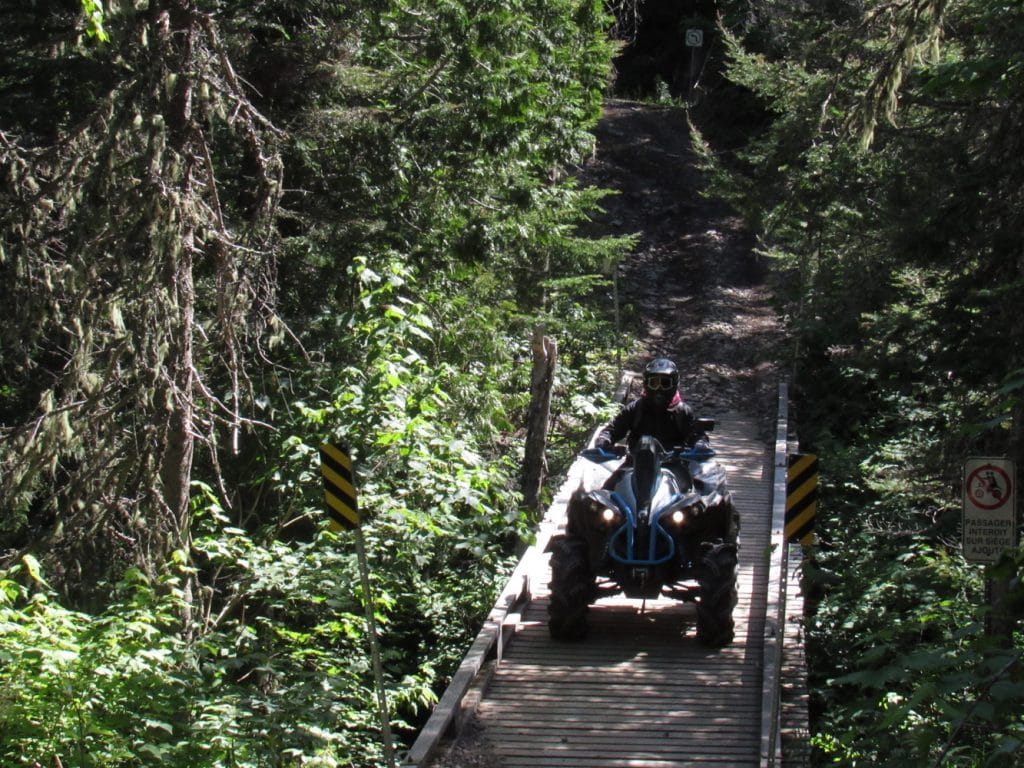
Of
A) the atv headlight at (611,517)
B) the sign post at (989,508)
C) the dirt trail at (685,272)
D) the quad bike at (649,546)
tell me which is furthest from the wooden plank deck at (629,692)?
the dirt trail at (685,272)

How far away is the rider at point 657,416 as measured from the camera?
34.9 feet

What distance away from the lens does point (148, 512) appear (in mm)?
8266

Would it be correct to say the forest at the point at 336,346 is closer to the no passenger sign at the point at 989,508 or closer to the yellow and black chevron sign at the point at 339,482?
the no passenger sign at the point at 989,508

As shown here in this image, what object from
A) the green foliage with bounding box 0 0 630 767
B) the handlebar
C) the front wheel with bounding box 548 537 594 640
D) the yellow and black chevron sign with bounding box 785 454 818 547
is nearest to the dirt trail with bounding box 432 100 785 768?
the green foliage with bounding box 0 0 630 767

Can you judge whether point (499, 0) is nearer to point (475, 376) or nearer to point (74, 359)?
point (475, 376)

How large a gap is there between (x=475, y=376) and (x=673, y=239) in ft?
59.2

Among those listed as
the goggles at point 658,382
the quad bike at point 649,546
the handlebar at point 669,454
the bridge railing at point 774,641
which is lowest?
the bridge railing at point 774,641

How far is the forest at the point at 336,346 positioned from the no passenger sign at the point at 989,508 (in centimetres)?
65

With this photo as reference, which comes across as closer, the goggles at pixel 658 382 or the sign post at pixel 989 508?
the sign post at pixel 989 508

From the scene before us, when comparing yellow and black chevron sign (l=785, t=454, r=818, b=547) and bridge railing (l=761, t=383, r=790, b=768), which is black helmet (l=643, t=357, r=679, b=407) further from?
yellow and black chevron sign (l=785, t=454, r=818, b=547)

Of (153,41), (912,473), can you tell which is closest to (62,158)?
(153,41)

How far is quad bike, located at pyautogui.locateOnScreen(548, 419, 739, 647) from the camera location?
9.15 meters

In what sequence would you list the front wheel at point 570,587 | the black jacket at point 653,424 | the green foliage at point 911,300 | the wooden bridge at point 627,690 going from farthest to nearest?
the black jacket at point 653,424, the front wheel at point 570,587, the wooden bridge at point 627,690, the green foliage at point 911,300

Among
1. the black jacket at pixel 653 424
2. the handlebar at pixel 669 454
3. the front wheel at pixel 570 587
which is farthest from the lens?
the black jacket at pixel 653 424
